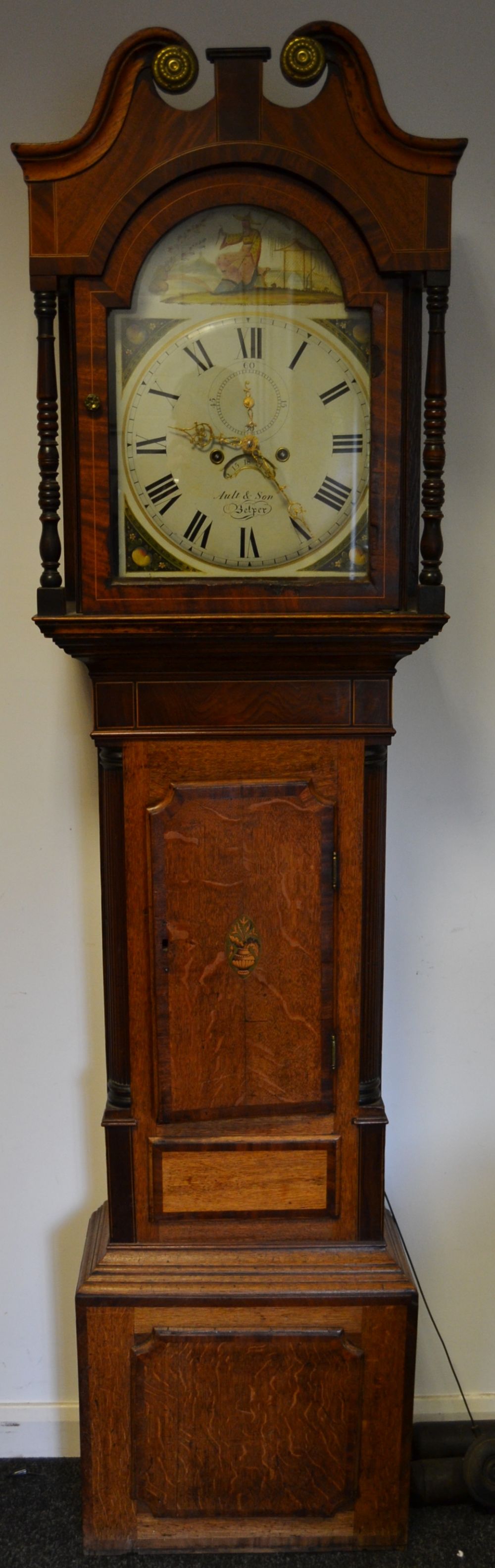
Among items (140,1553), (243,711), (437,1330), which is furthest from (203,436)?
(140,1553)

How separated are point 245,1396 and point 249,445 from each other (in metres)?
1.46

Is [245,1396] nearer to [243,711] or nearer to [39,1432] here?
[39,1432]

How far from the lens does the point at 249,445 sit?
1589 mm

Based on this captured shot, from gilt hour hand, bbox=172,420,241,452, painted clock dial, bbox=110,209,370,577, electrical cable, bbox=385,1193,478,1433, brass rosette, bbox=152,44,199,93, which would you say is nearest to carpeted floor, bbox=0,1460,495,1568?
electrical cable, bbox=385,1193,478,1433

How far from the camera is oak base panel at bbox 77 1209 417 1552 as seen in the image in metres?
1.77

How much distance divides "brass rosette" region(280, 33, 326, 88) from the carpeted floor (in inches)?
86.9

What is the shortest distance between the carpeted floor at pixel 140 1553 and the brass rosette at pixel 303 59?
86.9 inches

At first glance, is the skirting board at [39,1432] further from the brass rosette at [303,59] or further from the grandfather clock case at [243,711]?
the brass rosette at [303,59]

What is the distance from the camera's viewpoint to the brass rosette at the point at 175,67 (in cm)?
148

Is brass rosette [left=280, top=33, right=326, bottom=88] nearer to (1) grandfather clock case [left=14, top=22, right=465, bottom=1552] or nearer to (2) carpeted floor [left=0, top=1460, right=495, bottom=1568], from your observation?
(1) grandfather clock case [left=14, top=22, right=465, bottom=1552]

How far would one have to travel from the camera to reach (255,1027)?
1741mm

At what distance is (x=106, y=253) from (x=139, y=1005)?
1.08 m

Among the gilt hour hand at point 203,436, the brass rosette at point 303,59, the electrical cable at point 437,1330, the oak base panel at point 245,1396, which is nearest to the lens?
the brass rosette at point 303,59

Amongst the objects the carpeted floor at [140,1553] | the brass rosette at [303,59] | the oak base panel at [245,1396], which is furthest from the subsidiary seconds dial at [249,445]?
the carpeted floor at [140,1553]
